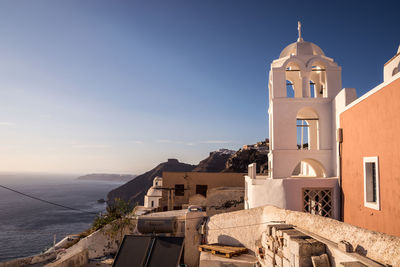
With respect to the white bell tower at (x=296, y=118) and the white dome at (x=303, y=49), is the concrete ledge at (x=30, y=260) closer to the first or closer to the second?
the white bell tower at (x=296, y=118)

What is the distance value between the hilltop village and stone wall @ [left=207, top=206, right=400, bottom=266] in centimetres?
2

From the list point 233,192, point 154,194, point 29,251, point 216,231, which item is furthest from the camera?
point 29,251

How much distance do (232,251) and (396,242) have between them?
5.81m

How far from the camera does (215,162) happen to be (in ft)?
343

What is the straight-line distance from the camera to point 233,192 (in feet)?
79.4

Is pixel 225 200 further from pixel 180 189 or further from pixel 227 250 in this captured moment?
pixel 227 250

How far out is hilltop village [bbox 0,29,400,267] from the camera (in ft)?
18.6

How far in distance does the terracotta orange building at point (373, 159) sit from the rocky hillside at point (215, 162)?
86.8 metres

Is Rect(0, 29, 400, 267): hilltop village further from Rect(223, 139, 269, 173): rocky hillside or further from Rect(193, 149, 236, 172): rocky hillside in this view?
Rect(193, 149, 236, 172): rocky hillside

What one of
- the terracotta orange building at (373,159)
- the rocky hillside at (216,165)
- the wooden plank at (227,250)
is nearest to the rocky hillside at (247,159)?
the rocky hillside at (216,165)

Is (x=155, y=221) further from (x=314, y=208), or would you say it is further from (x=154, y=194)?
(x=154, y=194)

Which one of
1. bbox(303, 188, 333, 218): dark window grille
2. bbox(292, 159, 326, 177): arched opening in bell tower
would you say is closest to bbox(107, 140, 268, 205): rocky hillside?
bbox(303, 188, 333, 218): dark window grille

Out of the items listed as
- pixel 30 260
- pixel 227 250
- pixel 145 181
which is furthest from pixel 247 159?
pixel 145 181

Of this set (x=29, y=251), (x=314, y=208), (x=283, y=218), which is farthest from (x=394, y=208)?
(x=29, y=251)
